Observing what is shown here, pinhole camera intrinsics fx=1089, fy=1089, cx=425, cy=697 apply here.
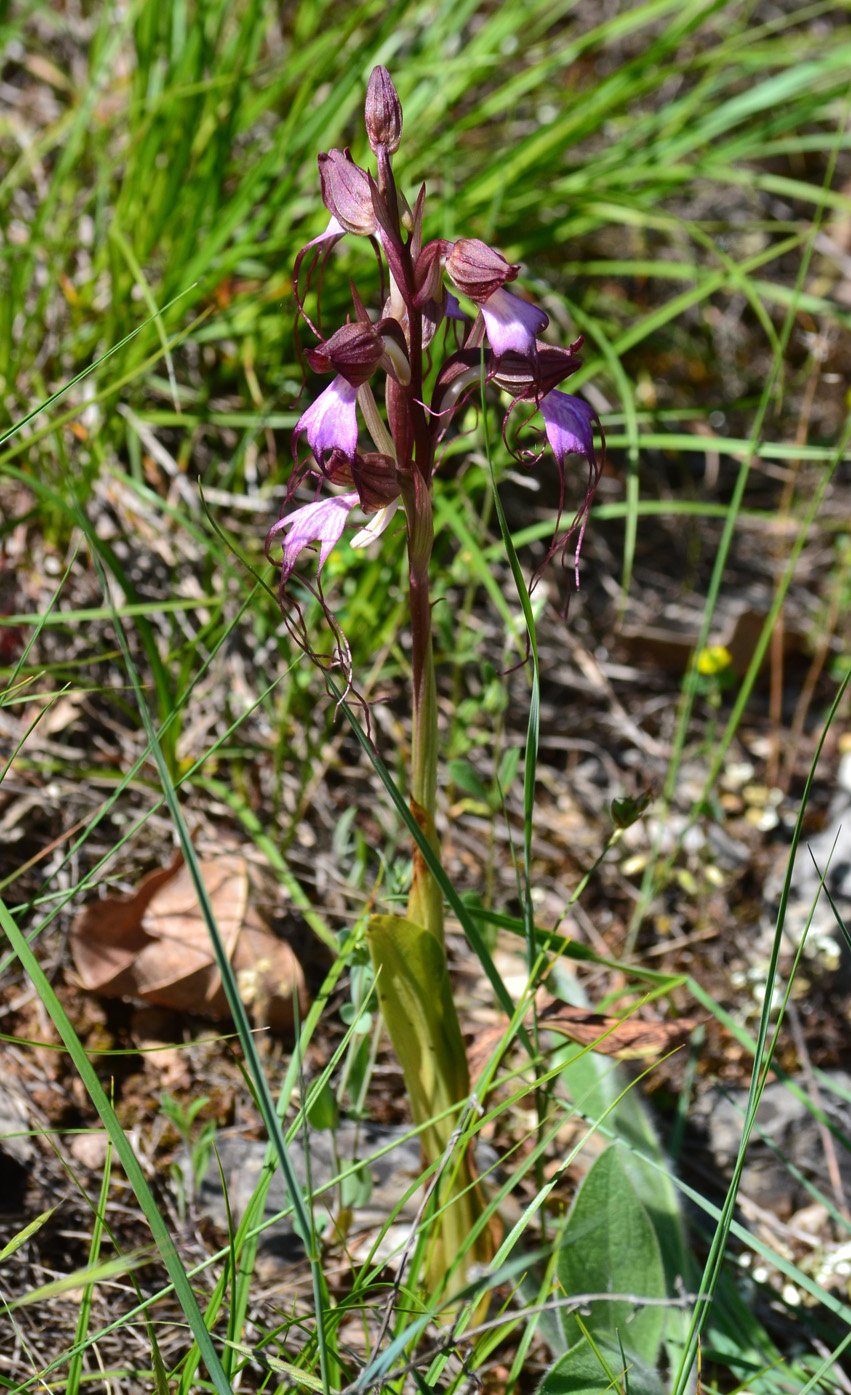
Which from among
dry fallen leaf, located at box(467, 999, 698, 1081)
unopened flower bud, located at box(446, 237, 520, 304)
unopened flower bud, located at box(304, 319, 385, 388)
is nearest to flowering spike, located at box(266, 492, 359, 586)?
unopened flower bud, located at box(304, 319, 385, 388)

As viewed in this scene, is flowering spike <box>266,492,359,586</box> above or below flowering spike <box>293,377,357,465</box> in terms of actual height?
below

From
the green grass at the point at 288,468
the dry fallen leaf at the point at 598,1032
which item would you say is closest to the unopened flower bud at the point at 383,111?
the green grass at the point at 288,468

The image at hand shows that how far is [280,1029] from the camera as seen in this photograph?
1.75 metres

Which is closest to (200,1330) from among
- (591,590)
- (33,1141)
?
(33,1141)

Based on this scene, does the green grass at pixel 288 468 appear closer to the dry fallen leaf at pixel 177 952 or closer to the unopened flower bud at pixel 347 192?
the dry fallen leaf at pixel 177 952

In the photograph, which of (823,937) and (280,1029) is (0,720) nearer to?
(280,1029)

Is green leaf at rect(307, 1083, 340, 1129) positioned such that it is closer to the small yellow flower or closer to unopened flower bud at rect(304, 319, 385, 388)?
unopened flower bud at rect(304, 319, 385, 388)

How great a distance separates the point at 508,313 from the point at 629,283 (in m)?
2.20

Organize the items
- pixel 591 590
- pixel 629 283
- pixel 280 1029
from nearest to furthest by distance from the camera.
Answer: pixel 280 1029 < pixel 591 590 < pixel 629 283

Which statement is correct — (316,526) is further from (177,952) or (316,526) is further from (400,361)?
(177,952)

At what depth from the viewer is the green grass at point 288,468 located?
1.70 metres

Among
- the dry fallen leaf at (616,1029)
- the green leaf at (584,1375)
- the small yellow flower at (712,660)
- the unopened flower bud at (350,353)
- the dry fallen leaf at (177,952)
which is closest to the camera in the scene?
the unopened flower bud at (350,353)

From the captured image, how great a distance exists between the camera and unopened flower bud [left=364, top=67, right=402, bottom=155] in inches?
40.5

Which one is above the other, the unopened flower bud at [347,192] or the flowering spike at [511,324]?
the unopened flower bud at [347,192]
